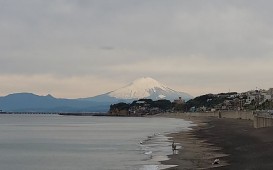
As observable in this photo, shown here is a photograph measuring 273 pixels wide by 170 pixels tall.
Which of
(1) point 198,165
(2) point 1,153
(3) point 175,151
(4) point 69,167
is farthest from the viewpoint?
(2) point 1,153

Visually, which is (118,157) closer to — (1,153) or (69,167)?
(69,167)

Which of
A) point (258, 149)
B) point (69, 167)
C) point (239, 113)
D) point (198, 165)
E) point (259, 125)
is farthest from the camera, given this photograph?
point (239, 113)

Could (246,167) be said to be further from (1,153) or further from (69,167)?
(1,153)

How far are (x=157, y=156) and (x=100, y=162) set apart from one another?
457 cm

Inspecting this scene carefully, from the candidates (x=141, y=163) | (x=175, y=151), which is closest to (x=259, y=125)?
(x=175, y=151)

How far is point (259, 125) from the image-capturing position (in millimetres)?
62125

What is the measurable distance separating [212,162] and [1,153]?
20.2 meters

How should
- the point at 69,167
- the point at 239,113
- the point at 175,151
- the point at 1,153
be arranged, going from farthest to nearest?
the point at 239,113
the point at 1,153
the point at 175,151
the point at 69,167

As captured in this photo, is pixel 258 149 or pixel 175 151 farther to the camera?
pixel 175 151

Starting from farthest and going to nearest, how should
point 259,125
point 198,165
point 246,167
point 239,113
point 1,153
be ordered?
point 239,113 → point 259,125 → point 1,153 → point 198,165 → point 246,167

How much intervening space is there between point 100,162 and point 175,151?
25.4 ft

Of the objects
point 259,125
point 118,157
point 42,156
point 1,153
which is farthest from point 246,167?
point 259,125

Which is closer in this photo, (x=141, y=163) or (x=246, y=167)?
(x=246, y=167)

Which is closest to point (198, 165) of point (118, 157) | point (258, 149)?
point (258, 149)
